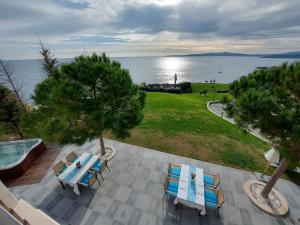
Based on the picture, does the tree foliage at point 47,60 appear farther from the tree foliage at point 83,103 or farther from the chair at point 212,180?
the chair at point 212,180

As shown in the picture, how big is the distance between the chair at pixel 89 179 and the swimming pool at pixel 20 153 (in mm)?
4262

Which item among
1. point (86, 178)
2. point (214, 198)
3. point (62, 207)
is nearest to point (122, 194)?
point (86, 178)

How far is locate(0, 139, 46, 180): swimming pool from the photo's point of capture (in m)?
8.52

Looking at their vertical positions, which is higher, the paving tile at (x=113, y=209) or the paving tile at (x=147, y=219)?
the paving tile at (x=113, y=209)

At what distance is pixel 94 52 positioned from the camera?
7.23m

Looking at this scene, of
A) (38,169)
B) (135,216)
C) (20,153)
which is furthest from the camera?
(20,153)

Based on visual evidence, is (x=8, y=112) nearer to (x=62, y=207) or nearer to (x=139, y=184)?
(x=62, y=207)

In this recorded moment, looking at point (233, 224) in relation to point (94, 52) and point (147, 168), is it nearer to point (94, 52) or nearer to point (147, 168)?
point (147, 168)

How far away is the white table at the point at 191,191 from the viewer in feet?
19.5

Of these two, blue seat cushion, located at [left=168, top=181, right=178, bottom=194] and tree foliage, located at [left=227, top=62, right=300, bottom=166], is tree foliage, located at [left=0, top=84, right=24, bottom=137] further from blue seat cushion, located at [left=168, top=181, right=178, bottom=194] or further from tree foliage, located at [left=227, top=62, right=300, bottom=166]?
tree foliage, located at [left=227, top=62, right=300, bottom=166]

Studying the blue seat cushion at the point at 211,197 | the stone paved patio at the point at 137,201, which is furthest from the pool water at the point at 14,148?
the blue seat cushion at the point at 211,197

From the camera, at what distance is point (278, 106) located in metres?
4.55

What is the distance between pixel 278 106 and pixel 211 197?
464cm

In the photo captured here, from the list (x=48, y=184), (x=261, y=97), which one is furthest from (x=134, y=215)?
(x=261, y=97)
